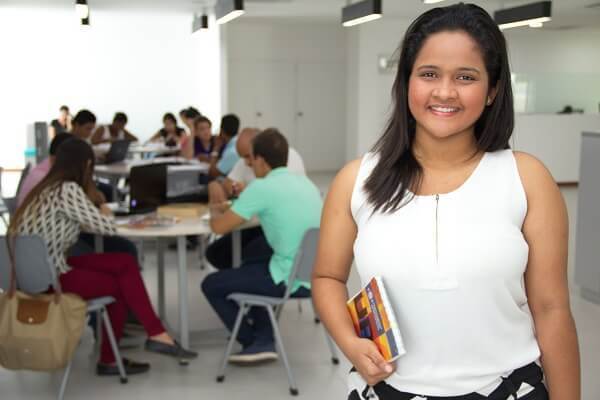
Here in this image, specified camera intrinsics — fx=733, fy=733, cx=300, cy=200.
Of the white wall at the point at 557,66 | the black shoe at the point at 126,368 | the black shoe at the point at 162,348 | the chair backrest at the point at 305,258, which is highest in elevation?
the white wall at the point at 557,66

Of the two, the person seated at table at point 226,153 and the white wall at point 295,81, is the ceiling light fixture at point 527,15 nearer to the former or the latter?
the person seated at table at point 226,153

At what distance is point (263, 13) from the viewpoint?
12008 mm

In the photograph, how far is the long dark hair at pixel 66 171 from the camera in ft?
11.7

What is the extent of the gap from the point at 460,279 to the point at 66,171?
111 inches

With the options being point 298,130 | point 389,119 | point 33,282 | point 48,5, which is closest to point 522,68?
point 298,130

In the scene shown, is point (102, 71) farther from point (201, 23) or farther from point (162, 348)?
point (162, 348)

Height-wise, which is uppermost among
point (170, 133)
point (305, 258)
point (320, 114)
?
point (320, 114)

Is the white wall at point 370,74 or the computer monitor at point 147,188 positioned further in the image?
the white wall at point 370,74

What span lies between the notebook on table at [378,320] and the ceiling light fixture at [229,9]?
18.6 ft

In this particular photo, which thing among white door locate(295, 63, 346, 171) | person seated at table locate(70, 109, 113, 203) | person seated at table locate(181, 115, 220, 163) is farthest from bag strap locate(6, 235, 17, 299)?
white door locate(295, 63, 346, 171)

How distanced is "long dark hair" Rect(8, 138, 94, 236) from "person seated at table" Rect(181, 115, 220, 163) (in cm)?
400

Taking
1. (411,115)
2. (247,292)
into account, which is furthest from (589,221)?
(411,115)

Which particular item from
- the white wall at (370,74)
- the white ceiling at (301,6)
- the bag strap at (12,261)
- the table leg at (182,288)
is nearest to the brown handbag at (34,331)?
the bag strap at (12,261)

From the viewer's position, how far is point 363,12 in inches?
268
